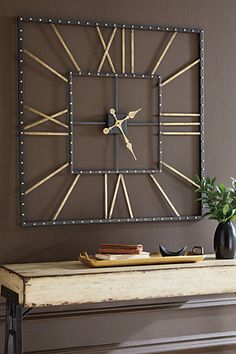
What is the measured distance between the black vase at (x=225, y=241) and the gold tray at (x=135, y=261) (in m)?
0.16

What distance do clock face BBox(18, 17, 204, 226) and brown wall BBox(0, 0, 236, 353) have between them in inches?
2.4

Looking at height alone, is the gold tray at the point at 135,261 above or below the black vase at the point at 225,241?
below

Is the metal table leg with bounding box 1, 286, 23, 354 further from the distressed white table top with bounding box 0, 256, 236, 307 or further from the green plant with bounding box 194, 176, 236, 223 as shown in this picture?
the green plant with bounding box 194, 176, 236, 223

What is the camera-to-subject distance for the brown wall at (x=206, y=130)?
4.31 metres

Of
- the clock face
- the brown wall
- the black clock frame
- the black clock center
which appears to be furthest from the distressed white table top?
the black clock center

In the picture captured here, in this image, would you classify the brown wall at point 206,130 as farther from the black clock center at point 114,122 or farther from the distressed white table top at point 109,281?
the black clock center at point 114,122

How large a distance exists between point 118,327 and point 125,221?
62 cm

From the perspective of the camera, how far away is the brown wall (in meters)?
4.31

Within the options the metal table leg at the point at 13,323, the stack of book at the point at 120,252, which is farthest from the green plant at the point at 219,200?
the metal table leg at the point at 13,323

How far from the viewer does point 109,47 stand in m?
→ 4.52

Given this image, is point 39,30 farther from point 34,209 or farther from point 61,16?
point 34,209

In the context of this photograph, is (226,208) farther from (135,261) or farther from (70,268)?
(70,268)

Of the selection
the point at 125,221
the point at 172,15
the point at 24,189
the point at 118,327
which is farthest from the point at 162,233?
the point at 172,15

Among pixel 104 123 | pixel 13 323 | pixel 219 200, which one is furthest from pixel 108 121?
pixel 13 323
